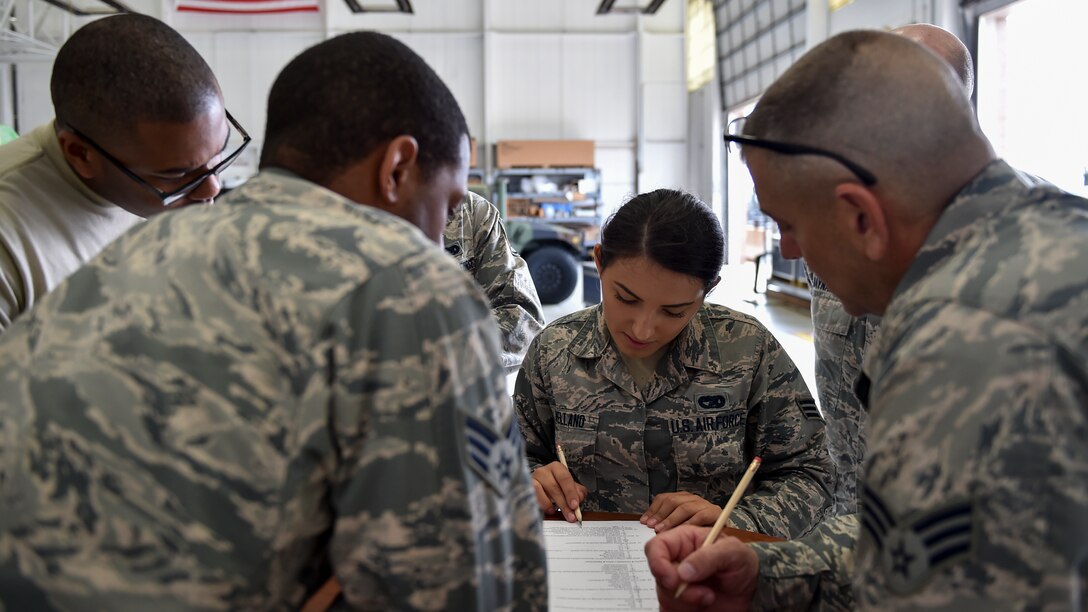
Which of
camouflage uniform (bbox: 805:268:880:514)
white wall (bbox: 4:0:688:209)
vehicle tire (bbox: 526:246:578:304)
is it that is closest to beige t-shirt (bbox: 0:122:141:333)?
camouflage uniform (bbox: 805:268:880:514)

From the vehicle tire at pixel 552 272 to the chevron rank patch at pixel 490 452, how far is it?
9.12 m

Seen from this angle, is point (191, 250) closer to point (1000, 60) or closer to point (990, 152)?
point (990, 152)

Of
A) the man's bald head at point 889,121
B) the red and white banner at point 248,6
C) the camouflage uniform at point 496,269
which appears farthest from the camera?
the red and white banner at point 248,6

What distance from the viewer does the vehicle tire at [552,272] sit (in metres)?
9.99

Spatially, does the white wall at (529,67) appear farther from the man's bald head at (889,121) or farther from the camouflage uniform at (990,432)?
the camouflage uniform at (990,432)

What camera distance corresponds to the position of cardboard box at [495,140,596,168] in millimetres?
14344

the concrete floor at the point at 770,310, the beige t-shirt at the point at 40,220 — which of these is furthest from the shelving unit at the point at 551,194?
the beige t-shirt at the point at 40,220

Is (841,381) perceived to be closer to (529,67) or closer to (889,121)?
(889,121)

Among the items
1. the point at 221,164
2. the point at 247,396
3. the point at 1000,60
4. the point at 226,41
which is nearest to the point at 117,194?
the point at 221,164

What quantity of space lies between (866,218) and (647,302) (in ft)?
2.78

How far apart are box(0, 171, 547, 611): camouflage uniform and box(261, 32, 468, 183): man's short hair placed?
0.14m

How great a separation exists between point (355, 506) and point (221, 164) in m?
1.22

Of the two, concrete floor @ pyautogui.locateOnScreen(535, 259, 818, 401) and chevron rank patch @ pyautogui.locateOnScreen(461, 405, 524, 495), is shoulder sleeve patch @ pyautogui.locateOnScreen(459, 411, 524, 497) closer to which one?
chevron rank patch @ pyautogui.locateOnScreen(461, 405, 524, 495)

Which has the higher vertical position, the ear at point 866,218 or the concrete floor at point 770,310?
the ear at point 866,218
